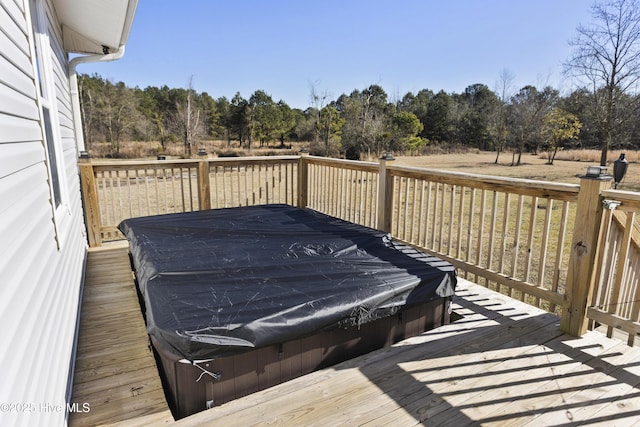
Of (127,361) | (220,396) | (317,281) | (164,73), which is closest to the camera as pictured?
(220,396)

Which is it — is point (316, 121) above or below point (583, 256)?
above

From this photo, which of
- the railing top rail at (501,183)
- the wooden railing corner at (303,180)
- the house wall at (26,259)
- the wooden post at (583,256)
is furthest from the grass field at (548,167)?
the house wall at (26,259)

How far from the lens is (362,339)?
2.34 metres

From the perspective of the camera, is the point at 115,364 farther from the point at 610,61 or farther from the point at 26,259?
the point at 610,61

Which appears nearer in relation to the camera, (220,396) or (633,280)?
(220,396)

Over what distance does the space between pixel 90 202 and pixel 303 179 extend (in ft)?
9.32

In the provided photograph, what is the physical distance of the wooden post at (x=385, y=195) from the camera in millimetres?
4098

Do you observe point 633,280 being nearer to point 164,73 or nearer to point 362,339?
point 362,339

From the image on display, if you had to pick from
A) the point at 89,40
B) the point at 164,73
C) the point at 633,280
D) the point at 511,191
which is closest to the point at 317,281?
the point at 511,191

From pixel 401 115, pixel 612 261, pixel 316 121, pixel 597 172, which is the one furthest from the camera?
pixel 401 115

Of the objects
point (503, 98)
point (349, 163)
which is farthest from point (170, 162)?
point (503, 98)

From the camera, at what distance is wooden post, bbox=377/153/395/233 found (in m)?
4.10

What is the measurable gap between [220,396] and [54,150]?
2.31 metres

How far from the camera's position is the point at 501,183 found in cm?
295
